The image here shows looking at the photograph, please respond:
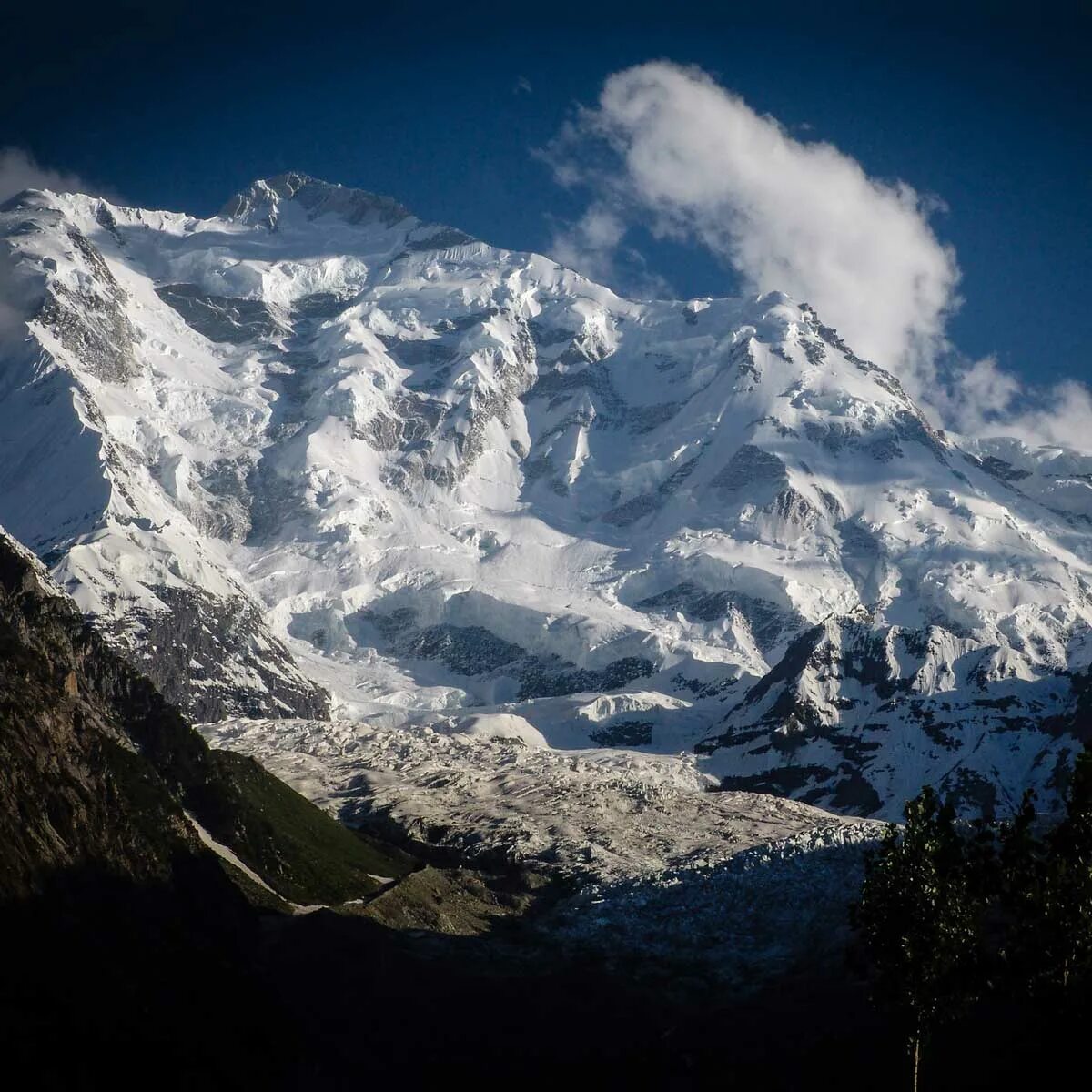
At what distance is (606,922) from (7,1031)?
301 feet

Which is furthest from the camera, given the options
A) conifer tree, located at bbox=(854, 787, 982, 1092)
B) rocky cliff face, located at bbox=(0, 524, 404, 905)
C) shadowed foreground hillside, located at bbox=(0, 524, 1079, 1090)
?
rocky cliff face, located at bbox=(0, 524, 404, 905)

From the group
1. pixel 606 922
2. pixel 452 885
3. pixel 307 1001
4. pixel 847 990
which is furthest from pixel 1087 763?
pixel 452 885

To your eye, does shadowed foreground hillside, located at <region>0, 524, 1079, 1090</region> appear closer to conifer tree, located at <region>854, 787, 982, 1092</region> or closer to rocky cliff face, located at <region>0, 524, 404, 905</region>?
rocky cliff face, located at <region>0, 524, 404, 905</region>

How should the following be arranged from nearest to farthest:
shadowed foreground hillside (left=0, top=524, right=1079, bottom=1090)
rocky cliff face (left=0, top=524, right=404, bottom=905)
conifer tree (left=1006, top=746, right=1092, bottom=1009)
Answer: conifer tree (left=1006, top=746, right=1092, bottom=1009) < shadowed foreground hillside (left=0, top=524, right=1079, bottom=1090) < rocky cliff face (left=0, top=524, right=404, bottom=905)

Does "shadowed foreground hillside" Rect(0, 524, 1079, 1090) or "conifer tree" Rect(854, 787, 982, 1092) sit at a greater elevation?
"conifer tree" Rect(854, 787, 982, 1092)

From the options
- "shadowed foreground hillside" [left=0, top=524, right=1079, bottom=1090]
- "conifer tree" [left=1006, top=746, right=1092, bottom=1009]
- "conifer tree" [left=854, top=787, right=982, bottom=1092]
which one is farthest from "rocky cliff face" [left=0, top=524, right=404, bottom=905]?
"conifer tree" [left=1006, top=746, right=1092, bottom=1009]

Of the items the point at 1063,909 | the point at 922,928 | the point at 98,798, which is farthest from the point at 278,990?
the point at 1063,909

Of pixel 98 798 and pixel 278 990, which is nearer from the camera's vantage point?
pixel 278 990

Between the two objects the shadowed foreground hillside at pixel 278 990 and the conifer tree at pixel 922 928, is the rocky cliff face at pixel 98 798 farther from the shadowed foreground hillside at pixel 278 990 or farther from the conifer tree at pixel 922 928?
the conifer tree at pixel 922 928

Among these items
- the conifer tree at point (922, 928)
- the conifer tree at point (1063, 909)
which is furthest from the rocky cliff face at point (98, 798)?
the conifer tree at point (1063, 909)

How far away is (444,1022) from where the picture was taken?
12975 centimetres

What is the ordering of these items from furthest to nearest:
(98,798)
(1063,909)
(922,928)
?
1. (98,798)
2. (922,928)
3. (1063,909)

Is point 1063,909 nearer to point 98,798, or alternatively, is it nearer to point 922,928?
point 922,928

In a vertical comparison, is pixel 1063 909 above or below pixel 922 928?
above
